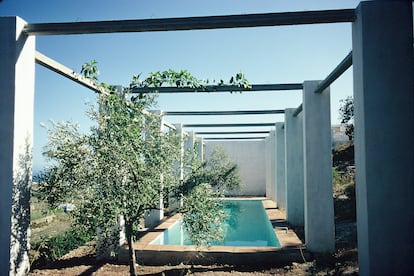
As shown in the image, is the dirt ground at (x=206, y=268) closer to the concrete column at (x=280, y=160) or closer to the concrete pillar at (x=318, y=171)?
the concrete pillar at (x=318, y=171)

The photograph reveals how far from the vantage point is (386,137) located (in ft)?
13.6

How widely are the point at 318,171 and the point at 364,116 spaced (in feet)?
12.9

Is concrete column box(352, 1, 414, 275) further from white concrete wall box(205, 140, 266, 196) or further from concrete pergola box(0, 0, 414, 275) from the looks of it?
white concrete wall box(205, 140, 266, 196)

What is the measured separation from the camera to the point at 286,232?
973cm

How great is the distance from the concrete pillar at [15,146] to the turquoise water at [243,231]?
3549 millimetres

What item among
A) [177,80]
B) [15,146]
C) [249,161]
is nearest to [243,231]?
[177,80]

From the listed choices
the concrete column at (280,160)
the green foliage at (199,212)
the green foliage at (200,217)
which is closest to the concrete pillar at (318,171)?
the green foliage at (199,212)

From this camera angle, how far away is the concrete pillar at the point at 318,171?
7742 millimetres

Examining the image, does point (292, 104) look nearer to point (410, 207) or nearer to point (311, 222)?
point (311, 222)

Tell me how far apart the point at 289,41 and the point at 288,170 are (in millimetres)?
5886

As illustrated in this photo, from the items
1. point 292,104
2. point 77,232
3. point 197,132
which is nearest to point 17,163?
point 77,232

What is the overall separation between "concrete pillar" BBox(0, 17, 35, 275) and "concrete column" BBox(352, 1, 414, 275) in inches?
189

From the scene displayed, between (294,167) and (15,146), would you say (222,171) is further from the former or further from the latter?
(15,146)

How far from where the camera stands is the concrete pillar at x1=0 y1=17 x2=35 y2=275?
455 centimetres
